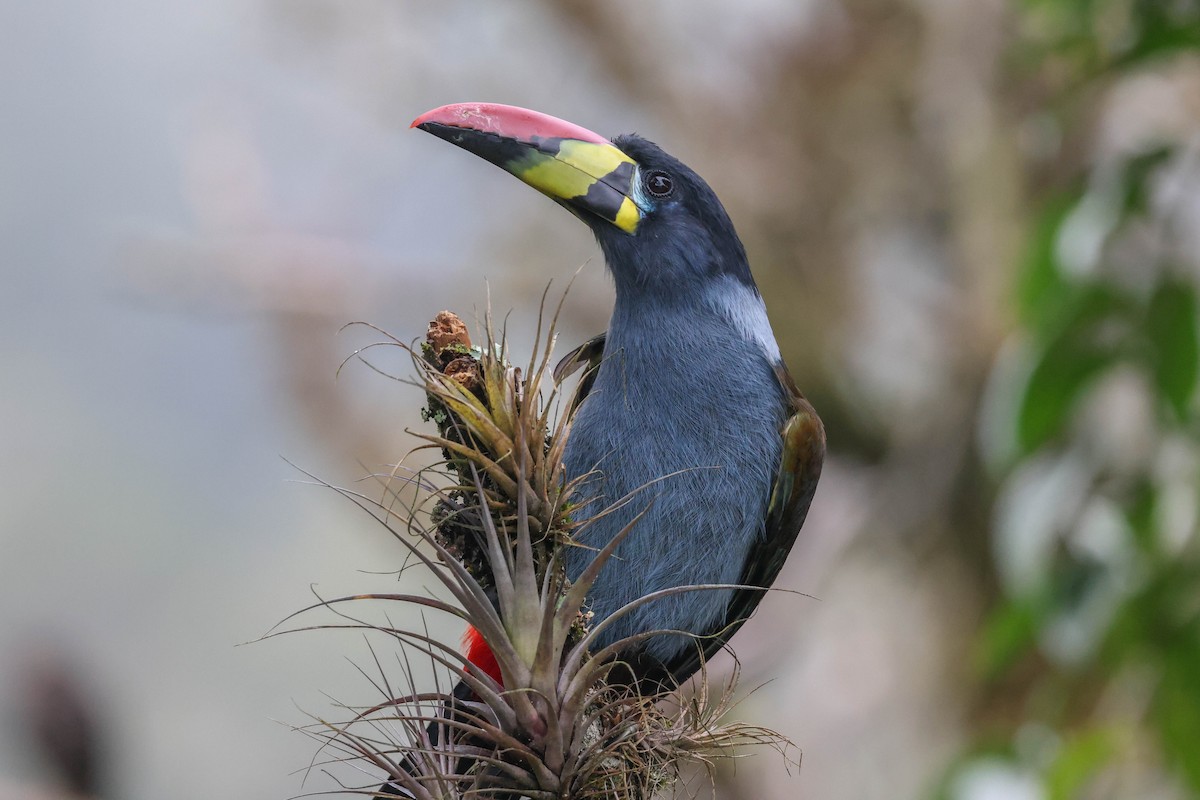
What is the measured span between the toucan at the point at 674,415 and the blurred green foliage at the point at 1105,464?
0.60 m

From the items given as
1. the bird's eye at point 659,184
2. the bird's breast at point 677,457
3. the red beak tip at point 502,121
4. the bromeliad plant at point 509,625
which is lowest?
the bromeliad plant at point 509,625

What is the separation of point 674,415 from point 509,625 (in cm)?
91

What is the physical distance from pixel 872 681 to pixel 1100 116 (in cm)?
263

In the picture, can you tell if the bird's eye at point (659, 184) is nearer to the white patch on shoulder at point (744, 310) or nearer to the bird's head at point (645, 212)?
the bird's head at point (645, 212)

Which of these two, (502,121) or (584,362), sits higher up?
(502,121)

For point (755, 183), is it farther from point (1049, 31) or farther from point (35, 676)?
point (35, 676)

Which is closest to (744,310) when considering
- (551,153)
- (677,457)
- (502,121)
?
(677,457)

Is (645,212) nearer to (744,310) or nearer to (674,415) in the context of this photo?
(744,310)

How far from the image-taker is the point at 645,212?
2.10 metres

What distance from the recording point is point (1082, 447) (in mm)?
2580

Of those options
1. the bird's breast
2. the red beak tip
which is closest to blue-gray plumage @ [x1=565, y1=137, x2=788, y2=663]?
the bird's breast

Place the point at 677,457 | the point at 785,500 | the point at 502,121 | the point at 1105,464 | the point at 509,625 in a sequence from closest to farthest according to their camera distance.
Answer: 1. the point at 509,625
2. the point at 502,121
3. the point at 677,457
4. the point at 785,500
5. the point at 1105,464

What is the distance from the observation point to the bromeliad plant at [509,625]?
108 centimetres

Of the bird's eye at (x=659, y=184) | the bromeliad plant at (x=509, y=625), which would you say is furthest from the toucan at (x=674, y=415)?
the bromeliad plant at (x=509, y=625)
